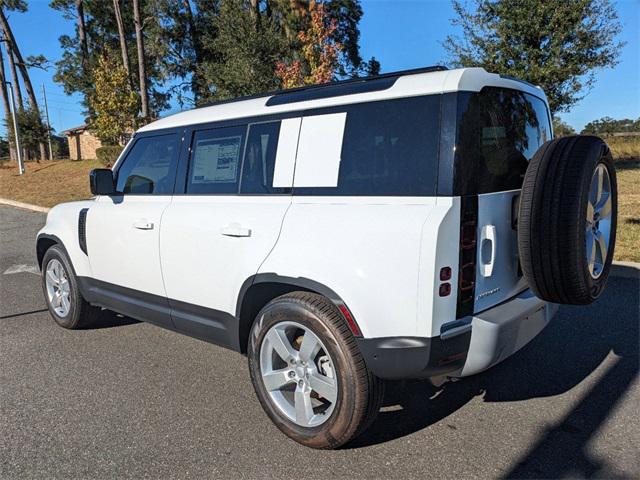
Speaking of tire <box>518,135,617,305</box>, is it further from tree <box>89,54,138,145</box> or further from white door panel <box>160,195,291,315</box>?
tree <box>89,54,138,145</box>

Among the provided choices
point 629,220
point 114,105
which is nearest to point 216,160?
point 629,220

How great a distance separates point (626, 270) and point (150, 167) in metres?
Answer: 5.40

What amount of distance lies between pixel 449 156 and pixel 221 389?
224 centimetres

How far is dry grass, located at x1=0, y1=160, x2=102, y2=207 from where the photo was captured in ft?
56.3

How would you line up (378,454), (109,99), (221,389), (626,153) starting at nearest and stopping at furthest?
(378,454), (221,389), (109,99), (626,153)

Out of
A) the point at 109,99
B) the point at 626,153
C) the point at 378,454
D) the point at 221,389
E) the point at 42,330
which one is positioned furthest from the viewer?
the point at 626,153

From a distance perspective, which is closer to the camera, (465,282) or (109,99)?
(465,282)

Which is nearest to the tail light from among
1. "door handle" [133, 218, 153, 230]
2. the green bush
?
"door handle" [133, 218, 153, 230]

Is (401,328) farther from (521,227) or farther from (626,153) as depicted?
(626,153)

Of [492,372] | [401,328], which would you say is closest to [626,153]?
[492,372]

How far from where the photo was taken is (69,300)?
4.57m

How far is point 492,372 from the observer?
3.52 meters

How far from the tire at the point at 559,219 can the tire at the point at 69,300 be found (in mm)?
3847

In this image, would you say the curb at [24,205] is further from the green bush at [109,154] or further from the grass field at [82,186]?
the green bush at [109,154]
